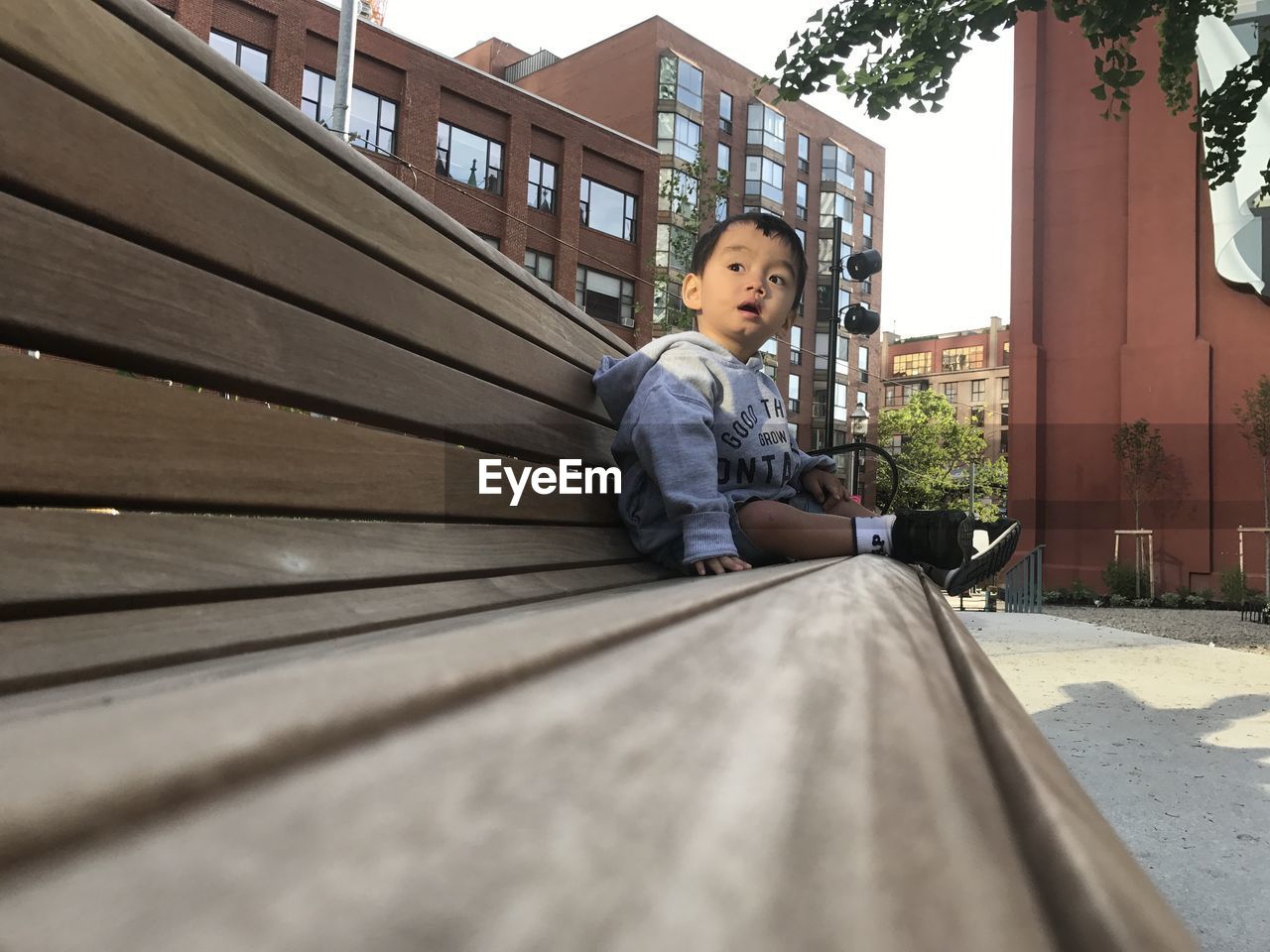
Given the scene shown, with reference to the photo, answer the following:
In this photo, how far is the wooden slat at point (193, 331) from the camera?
0.70 meters

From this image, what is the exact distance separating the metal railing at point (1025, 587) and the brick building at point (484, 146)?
874 centimetres

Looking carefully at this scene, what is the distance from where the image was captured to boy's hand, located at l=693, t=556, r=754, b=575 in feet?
5.58

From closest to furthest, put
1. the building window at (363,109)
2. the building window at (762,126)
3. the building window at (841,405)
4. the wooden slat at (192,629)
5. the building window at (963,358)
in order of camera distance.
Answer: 1. the wooden slat at (192,629)
2. the building window at (363,109)
3. the building window at (762,126)
4. the building window at (841,405)
5. the building window at (963,358)

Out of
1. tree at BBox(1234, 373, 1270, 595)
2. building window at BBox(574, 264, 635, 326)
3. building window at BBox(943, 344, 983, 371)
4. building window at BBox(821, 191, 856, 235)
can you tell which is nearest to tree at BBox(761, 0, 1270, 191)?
tree at BBox(1234, 373, 1270, 595)

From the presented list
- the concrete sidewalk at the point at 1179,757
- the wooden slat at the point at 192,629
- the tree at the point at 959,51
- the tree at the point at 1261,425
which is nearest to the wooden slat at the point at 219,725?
the wooden slat at the point at 192,629

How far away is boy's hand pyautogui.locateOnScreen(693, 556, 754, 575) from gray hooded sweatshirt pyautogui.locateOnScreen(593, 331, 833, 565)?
0.5 inches

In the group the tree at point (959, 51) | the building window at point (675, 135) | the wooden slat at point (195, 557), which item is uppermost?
the building window at point (675, 135)

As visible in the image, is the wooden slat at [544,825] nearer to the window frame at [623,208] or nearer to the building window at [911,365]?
the window frame at [623,208]

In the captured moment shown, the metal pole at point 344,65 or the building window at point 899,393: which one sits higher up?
the building window at point 899,393

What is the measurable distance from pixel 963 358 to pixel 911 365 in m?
3.94

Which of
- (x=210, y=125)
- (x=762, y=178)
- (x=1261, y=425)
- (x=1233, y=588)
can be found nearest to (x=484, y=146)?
(x=762, y=178)

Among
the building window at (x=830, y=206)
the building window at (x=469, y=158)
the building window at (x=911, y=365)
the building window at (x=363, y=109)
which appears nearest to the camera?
the building window at (x=363, y=109)

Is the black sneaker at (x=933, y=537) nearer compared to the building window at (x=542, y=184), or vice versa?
the black sneaker at (x=933, y=537)

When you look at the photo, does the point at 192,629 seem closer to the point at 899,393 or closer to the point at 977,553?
the point at 977,553
